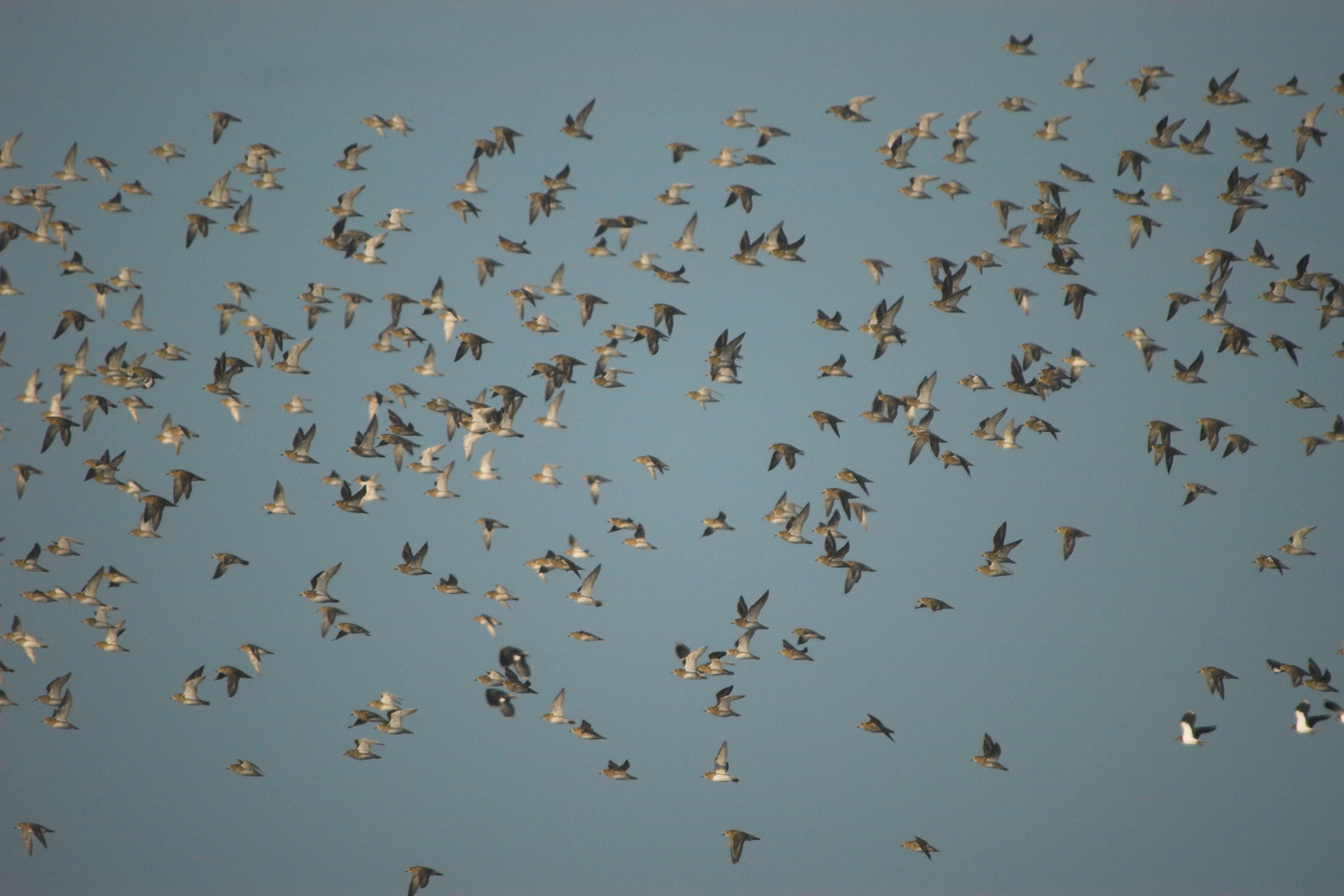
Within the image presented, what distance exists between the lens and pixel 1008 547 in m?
42.1

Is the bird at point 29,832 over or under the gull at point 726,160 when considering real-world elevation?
under

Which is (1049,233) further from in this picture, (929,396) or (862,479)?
(862,479)

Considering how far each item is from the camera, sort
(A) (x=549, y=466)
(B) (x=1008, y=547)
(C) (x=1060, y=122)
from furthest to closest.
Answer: (A) (x=549, y=466)
(C) (x=1060, y=122)
(B) (x=1008, y=547)

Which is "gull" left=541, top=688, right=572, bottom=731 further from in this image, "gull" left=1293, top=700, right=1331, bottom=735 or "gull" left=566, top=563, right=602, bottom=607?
"gull" left=1293, top=700, right=1331, bottom=735

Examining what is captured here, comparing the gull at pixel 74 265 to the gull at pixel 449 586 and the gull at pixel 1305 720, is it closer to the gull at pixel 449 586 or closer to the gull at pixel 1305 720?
the gull at pixel 449 586

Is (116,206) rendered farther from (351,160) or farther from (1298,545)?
(1298,545)

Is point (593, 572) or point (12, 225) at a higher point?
point (12, 225)

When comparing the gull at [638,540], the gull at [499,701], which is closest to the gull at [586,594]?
the gull at [638,540]

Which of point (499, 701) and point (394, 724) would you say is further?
point (394, 724)

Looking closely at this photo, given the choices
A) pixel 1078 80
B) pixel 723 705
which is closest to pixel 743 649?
pixel 723 705

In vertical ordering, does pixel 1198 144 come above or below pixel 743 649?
above

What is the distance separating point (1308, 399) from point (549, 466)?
893 inches

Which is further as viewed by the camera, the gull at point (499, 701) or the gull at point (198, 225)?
the gull at point (198, 225)

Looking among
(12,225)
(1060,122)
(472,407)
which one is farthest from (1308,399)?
(12,225)
